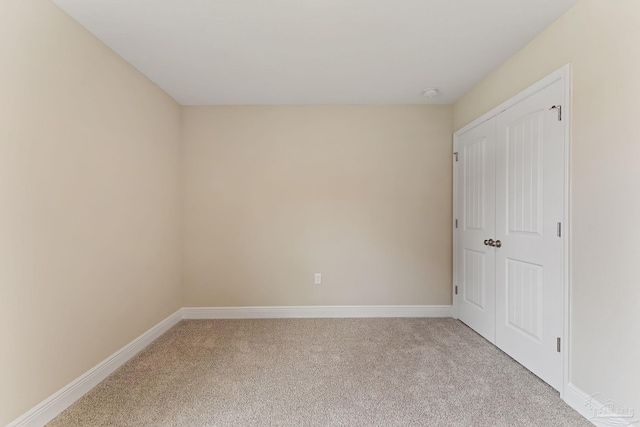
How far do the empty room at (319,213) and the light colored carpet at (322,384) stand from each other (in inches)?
0.7

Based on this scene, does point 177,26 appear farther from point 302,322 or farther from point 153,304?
point 302,322

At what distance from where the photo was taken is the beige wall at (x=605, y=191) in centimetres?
143

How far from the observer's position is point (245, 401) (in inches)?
72.4

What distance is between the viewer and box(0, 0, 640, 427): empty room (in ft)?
5.16

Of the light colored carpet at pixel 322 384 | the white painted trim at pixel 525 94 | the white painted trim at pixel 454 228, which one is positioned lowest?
the light colored carpet at pixel 322 384

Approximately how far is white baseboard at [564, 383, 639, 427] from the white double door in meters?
0.12

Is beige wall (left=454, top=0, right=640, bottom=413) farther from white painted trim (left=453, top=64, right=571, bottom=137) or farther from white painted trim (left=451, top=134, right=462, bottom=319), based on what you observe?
white painted trim (left=451, top=134, right=462, bottom=319)

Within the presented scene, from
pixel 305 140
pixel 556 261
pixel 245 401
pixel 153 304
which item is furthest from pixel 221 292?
pixel 556 261

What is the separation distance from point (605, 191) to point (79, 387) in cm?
323

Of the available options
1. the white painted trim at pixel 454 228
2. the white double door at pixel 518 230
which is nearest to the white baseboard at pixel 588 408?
the white double door at pixel 518 230

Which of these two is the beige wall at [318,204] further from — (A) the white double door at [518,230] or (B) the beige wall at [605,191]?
(B) the beige wall at [605,191]

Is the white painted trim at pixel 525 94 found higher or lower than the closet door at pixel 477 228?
higher

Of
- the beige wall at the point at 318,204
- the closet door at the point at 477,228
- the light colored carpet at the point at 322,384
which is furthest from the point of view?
the beige wall at the point at 318,204

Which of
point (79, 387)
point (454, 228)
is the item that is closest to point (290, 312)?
point (79, 387)
